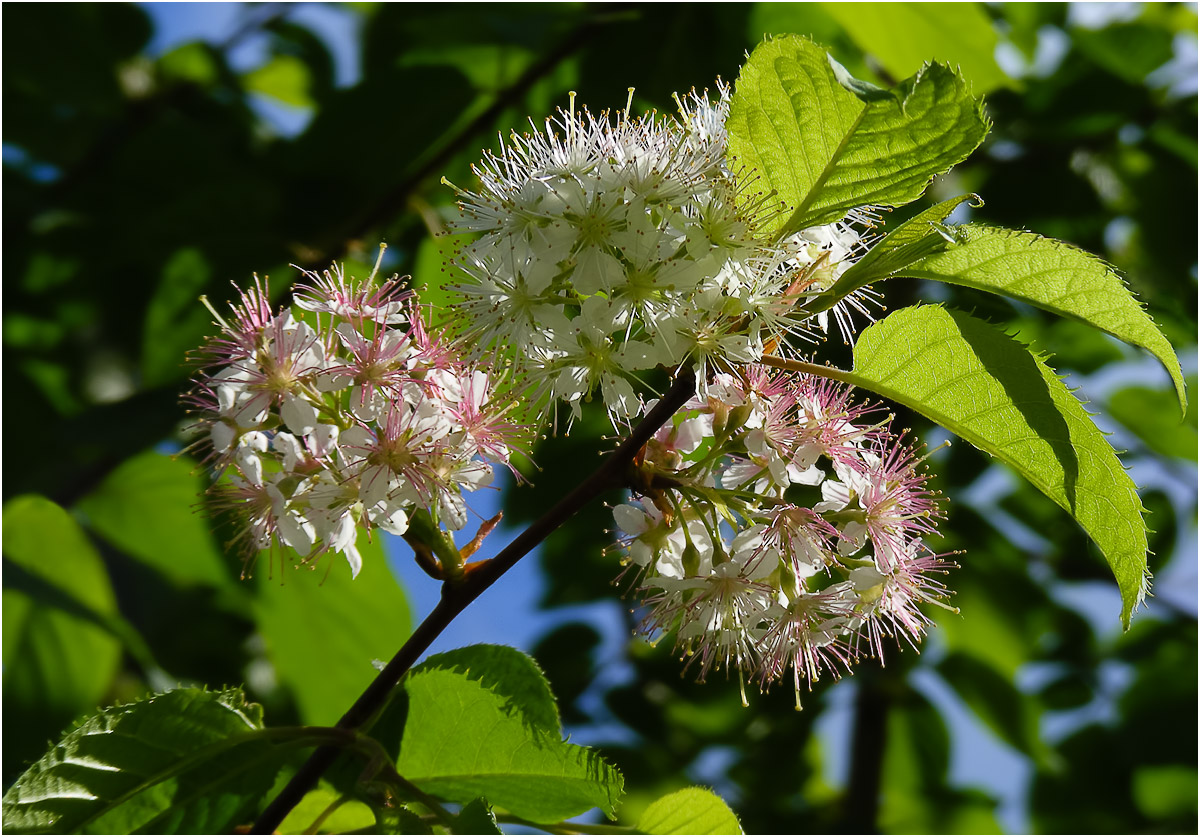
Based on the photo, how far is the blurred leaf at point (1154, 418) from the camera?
288 cm

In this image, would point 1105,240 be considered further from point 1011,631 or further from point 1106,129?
point 1011,631

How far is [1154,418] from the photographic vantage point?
2.99m

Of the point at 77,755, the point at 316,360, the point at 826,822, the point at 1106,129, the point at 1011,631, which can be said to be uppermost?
the point at 1106,129

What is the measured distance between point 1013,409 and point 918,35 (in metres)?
1.19

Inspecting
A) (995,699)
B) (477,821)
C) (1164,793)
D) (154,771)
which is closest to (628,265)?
(477,821)

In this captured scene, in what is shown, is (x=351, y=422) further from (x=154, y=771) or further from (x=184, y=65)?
(x=184, y=65)

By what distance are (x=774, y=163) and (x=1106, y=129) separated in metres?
2.20

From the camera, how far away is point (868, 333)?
103cm

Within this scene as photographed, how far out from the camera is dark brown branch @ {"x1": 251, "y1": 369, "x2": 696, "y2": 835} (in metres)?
1.05

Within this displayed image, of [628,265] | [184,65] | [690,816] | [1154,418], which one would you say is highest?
[184,65]

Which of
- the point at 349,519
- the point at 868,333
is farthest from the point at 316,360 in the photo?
the point at 868,333

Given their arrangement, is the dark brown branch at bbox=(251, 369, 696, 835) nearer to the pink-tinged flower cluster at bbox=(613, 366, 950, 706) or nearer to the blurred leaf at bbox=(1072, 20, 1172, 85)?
the pink-tinged flower cluster at bbox=(613, 366, 950, 706)

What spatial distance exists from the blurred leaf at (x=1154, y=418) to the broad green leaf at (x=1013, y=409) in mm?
2113

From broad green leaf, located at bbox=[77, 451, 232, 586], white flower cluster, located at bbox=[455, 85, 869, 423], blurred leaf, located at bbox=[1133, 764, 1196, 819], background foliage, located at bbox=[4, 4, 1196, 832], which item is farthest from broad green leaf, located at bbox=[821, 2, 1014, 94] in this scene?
blurred leaf, located at bbox=[1133, 764, 1196, 819]
